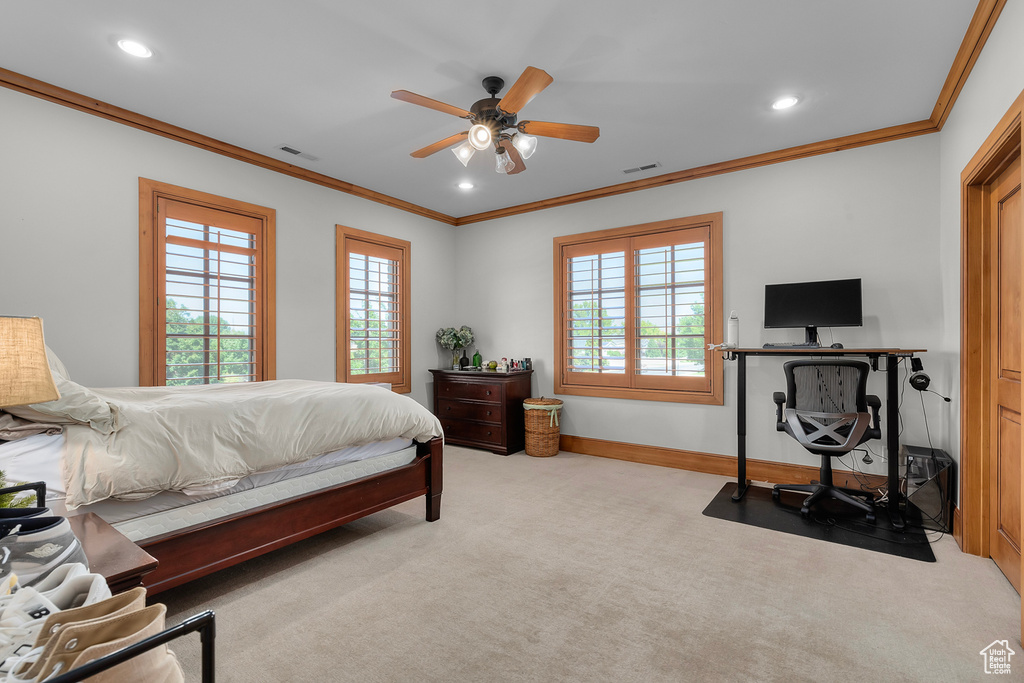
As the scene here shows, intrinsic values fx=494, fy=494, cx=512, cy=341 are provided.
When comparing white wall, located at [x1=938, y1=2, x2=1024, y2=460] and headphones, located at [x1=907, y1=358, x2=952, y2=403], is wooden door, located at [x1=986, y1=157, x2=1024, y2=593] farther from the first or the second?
headphones, located at [x1=907, y1=358, x2=952, y2=403]

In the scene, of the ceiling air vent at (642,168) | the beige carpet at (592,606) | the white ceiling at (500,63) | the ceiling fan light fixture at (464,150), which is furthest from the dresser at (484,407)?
→ the ceiling fan light fixture at (464,150)

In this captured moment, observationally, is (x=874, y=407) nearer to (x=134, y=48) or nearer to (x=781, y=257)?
(x=781, y=257)

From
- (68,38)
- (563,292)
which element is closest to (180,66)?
(68,38)

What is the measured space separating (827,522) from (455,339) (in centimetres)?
389

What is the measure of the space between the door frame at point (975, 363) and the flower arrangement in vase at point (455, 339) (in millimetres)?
4302

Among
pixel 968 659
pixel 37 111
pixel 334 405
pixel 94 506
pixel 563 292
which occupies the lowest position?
pixel 968 659

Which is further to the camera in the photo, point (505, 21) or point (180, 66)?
point (180, 66)

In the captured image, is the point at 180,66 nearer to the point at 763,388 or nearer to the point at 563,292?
the point at 563,292

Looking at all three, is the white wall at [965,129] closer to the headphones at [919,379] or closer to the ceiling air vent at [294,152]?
the headphones at [919,379]

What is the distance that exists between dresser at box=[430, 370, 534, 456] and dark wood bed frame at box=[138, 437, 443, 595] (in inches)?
75.4

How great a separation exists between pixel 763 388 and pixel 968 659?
2.40m

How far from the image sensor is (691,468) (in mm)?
4344

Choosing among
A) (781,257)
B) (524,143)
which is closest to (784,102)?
(781,257)

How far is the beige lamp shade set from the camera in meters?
1.22
